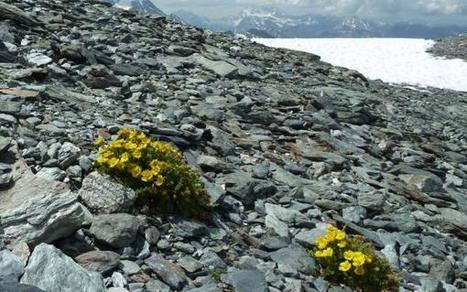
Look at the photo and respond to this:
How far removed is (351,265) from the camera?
7.28 metres

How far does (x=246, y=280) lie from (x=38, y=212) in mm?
2665

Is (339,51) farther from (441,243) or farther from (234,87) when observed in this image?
(441,243)

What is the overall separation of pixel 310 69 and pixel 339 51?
28.0m

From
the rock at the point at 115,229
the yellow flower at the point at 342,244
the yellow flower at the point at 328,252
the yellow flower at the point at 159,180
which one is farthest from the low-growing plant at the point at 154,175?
the yellow flower at the point at 342,244

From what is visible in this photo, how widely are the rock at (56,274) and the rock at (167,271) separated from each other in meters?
0.87

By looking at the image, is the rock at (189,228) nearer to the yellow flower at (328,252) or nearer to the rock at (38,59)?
the yellow flower at (328,252)

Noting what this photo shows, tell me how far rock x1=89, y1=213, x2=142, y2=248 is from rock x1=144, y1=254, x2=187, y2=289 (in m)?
0.38

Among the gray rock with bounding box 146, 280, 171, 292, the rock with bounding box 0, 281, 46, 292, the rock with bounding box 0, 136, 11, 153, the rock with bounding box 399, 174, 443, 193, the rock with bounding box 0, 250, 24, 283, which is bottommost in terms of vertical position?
the rock with bounding box 399, 174, 443, 193

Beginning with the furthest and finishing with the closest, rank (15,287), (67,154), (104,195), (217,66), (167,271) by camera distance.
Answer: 1. (217,66)
2. (67,154)
3. (104,195)
4. (167,271)
5. (15,287)

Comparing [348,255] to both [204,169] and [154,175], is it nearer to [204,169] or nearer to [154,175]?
[154,175]

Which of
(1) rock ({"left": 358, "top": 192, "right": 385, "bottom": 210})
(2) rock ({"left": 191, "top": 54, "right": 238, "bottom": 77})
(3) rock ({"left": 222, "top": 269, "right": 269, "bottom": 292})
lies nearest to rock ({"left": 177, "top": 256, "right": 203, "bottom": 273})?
(3) rock ({"left": 222, "top": 269, "right": 269, "bottom": 292})

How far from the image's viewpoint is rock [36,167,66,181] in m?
7.23

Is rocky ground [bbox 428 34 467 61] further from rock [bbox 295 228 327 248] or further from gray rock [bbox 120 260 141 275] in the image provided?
gray rock [bbox 120 260 141 275]

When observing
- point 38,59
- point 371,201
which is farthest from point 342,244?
point 38,59
